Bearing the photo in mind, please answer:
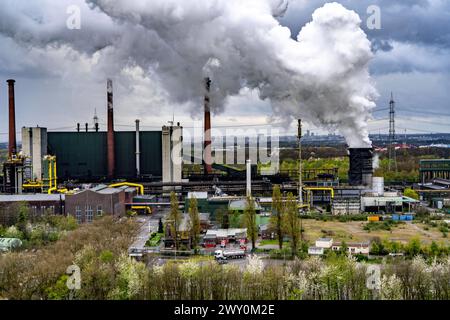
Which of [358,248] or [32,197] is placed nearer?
[358,248]

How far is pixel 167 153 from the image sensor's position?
29.9 m

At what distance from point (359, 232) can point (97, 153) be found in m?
15.8

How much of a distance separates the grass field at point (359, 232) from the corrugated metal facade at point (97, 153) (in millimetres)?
11116

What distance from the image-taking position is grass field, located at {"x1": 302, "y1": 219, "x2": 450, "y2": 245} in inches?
740

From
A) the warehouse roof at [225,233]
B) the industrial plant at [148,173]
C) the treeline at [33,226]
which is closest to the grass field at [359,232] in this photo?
the warehouse roof at [225,233]

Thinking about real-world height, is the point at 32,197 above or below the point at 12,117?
below

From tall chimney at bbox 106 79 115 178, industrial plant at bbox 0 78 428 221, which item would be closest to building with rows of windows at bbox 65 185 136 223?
industrial plant at bbox 0 78 428 221

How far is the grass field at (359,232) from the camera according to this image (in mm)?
18797

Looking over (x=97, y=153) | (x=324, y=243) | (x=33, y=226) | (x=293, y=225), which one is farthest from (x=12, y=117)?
(x=324, y=243)

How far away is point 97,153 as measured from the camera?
1233 inches

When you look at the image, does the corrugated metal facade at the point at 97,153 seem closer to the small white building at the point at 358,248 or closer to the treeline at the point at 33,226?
the treeline at the point at 33,226

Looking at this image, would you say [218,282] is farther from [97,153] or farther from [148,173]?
[97,153]

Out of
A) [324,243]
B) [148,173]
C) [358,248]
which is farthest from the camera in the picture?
[148,173]
